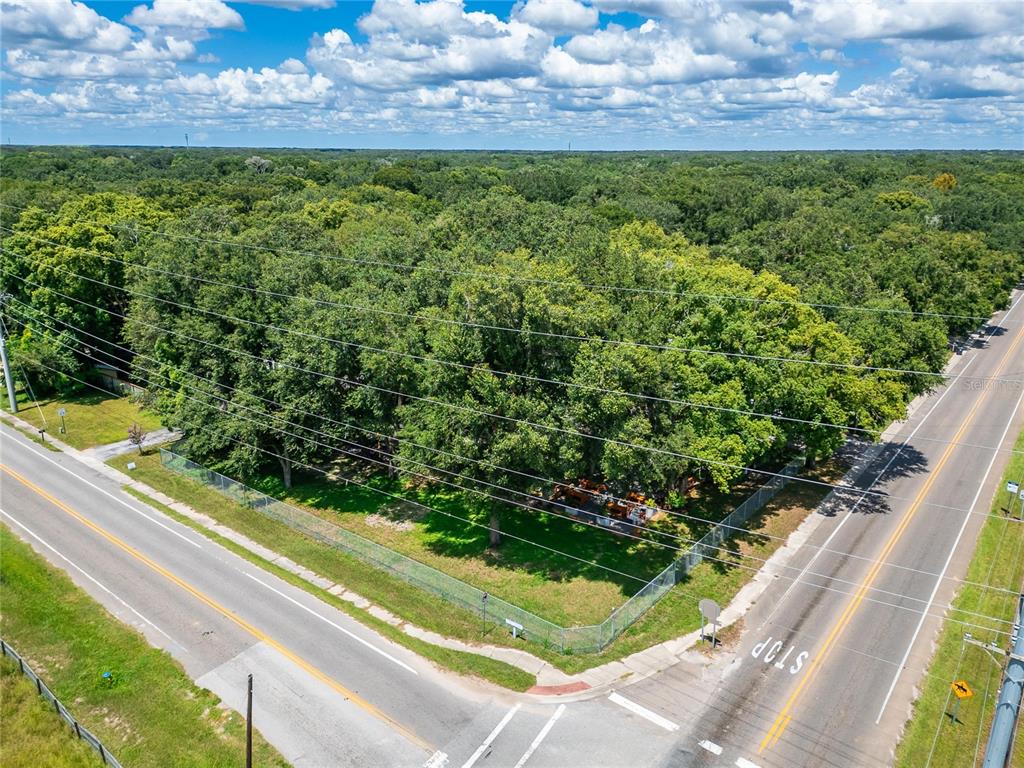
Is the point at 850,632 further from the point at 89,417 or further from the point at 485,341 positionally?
the point at 89,417

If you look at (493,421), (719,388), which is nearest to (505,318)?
(493,421)

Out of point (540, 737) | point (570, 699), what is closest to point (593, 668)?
point (570, 699)

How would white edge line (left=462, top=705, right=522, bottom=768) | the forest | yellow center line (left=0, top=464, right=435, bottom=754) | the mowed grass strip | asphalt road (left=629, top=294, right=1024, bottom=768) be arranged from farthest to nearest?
the forest → the mowed grass strip → yellow center line (left=0, top=464, right=435, bottom=754) → asphalt road (left=629, top=294, right=1024, bottom=768) → white edge line (left=462, top=705, right=522, bottom=768)

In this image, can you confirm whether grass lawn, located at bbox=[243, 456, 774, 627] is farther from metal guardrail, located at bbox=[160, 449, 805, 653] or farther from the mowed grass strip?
the mowed grass strip

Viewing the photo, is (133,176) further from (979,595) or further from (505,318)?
(979,595)

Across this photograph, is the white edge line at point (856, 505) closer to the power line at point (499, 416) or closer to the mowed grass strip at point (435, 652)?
the power line at point (499, 416)

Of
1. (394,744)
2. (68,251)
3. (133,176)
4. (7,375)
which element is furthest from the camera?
(133,176)

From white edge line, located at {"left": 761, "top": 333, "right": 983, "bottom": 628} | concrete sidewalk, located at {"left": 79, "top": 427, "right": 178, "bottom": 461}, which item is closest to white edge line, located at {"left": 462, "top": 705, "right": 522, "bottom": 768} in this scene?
white edge line, located at {"left": 761, "top": 333, "right": 983, "bottom": 628}
